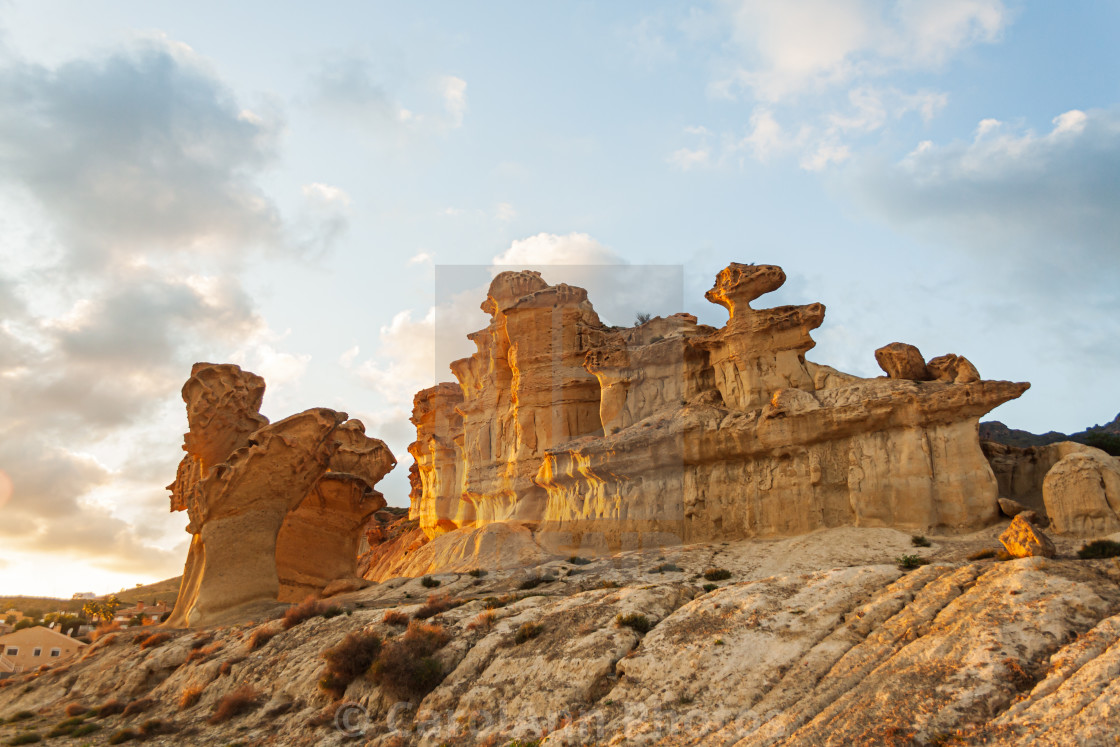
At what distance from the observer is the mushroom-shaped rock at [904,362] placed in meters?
34.2

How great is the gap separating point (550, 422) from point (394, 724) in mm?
30658

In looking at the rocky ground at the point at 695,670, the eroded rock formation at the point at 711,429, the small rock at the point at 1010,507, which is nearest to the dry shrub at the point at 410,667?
the rocky ground at the point at 695,670

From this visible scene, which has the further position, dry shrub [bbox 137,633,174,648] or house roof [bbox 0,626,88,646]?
house roof [bbox 0,626,88,646]

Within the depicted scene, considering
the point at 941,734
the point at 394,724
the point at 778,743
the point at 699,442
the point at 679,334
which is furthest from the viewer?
the point at 679,334

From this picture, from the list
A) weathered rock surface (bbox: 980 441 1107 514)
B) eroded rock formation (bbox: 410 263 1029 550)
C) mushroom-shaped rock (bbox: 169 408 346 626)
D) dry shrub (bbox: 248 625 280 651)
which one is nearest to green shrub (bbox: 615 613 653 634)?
dry shrub (bbox: 248 625 280 651)

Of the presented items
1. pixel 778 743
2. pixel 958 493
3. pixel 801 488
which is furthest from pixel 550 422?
pixel 778 743

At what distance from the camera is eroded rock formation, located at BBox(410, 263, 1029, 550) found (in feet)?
101

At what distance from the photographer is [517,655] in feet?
61.8

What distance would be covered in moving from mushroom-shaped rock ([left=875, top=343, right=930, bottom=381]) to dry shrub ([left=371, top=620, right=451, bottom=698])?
23.8 meters

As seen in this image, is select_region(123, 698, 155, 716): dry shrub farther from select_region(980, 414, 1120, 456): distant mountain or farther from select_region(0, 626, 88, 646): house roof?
select_region(980, 414, 1120, 456): distant mountain

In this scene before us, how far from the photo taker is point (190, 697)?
23891 millimetres

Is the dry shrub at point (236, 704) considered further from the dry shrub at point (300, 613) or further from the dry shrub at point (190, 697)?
the dry shrub at point (300, 613)

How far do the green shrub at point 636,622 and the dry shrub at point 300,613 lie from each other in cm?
1361

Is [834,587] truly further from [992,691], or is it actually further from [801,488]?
[801,488]
